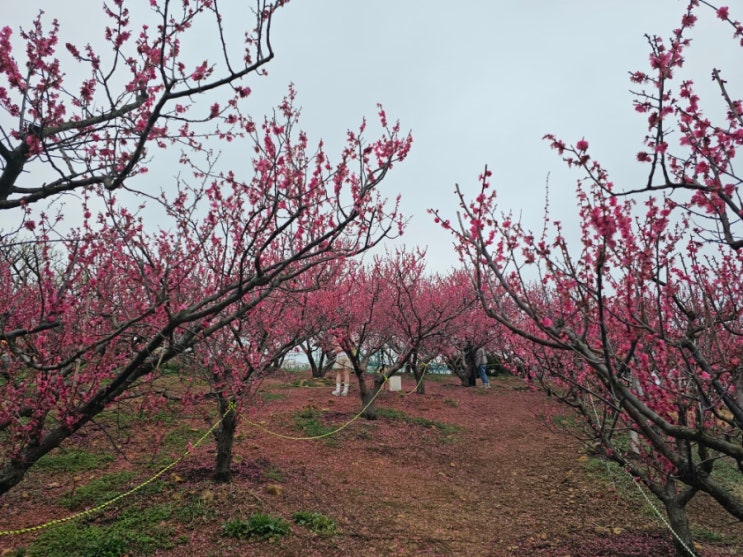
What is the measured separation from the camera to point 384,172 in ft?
14.4

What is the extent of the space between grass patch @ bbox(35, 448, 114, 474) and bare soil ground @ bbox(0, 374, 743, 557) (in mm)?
321

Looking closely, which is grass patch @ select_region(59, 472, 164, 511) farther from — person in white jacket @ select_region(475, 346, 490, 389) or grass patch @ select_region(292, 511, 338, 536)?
person in white jacket @ select_region(475, 346, 490, 389)

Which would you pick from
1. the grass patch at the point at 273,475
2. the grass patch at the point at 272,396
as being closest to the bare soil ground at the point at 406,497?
the grass patch at the point at 273,475

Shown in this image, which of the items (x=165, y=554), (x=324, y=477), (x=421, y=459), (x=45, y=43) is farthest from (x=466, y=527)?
(x=45, y=43)

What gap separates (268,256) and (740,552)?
7541 mm

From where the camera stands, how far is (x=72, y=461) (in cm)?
749

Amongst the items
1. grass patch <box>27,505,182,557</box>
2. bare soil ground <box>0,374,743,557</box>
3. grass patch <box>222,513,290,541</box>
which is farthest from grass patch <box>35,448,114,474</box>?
grass patch <box>222,513,290,541</box>

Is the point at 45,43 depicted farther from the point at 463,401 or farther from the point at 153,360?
the point at 463,401

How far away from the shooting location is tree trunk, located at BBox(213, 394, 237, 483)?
6.42 m

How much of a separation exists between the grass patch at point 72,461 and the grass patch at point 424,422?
6625 millimetres

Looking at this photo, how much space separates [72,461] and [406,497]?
5.46m

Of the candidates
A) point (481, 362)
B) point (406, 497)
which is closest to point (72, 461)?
point (406, 497)

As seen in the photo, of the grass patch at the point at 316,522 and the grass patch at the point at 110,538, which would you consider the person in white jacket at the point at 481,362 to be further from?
the grass patch at the point at 110,538

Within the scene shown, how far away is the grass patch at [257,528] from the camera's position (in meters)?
5.15
